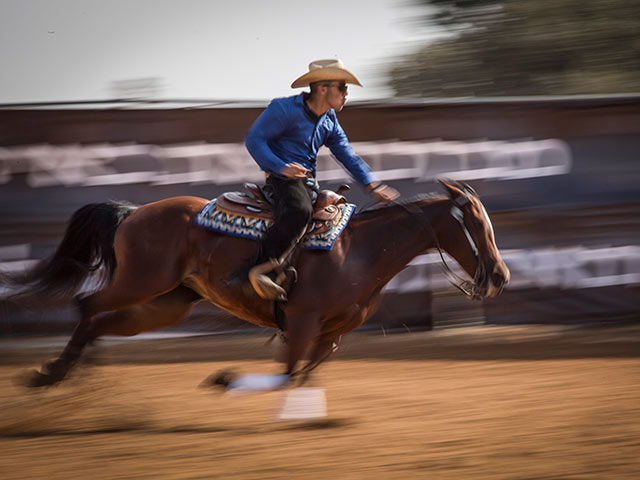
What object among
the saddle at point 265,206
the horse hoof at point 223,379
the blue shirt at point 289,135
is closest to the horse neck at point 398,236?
the saddle at point 265,206

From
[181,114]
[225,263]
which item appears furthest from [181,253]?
[181,114]

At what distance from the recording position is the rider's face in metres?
4.93

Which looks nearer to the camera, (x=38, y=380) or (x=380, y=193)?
(x=38, y=380)

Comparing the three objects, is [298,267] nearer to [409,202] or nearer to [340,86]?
[409,202]

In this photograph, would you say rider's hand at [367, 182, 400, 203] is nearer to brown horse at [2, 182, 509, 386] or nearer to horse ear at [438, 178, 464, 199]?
brown horse at [2, 182, 509, 386]

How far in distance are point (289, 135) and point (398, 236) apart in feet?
3.39

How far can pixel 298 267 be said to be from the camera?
5047 millimetres

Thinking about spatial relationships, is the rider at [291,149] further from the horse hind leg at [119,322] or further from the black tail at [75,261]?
the black tail at [75,261]

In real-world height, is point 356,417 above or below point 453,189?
below

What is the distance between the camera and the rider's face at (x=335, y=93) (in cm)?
493

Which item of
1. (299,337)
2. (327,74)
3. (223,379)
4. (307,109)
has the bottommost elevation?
(223,379)

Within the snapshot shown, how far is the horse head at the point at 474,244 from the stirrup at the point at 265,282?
1227mm

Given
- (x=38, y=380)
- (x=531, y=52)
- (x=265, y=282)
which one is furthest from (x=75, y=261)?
(x=531, y=52)

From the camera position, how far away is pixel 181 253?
17.2 feet
